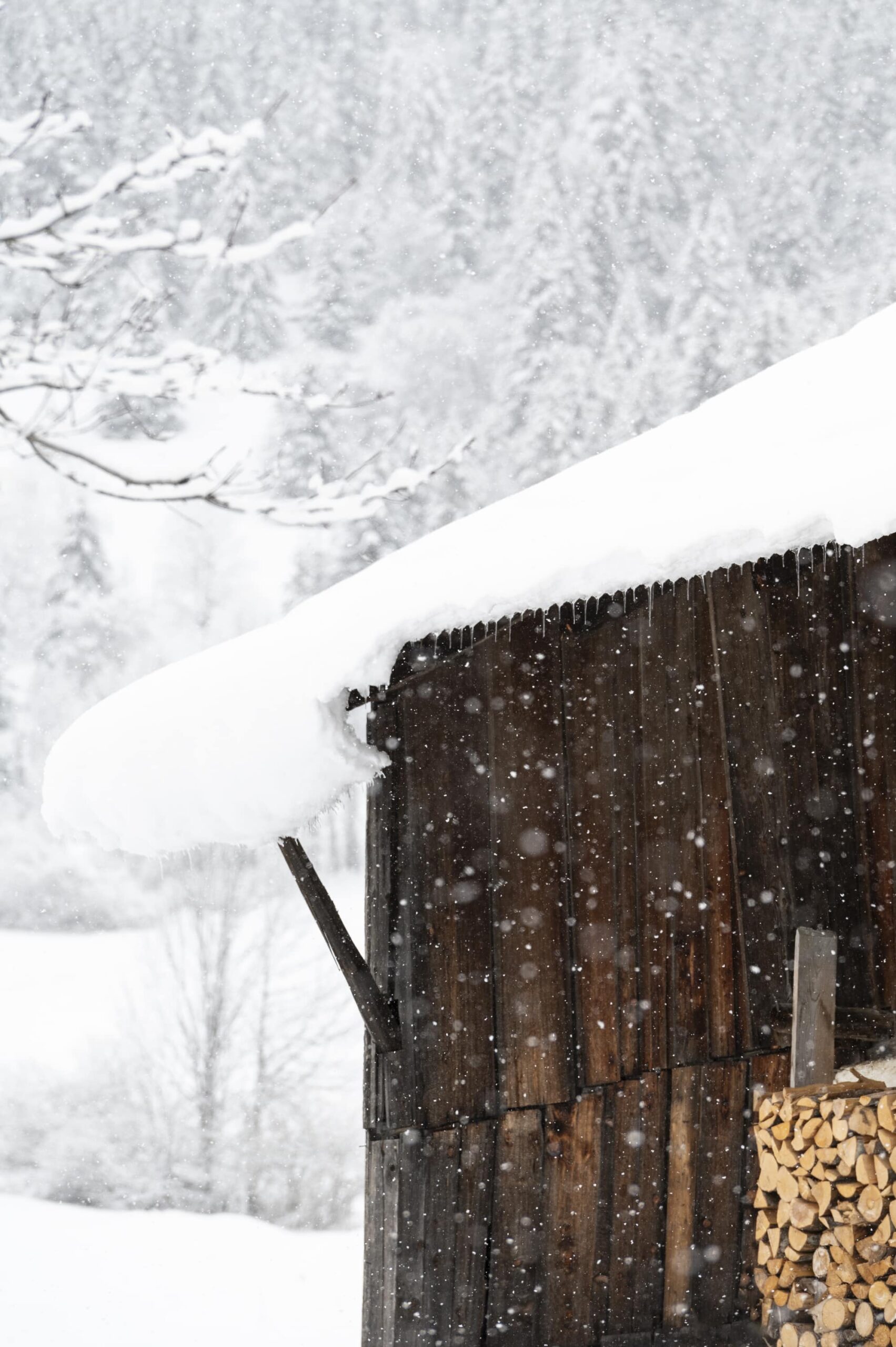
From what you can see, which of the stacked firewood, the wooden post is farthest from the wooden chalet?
the stacked firewood

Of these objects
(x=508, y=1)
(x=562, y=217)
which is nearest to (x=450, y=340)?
(x=562, y=217)

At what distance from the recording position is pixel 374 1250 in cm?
514

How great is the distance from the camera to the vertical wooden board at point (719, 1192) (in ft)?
15.9

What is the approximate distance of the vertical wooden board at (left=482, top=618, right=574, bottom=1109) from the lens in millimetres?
4965

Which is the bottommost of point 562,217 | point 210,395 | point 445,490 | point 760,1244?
point 760,1244

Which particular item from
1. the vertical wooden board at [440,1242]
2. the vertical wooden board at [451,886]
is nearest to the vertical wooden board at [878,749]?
the vertical wooden board at [451,886]

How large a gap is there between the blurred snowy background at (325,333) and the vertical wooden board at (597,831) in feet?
57.1

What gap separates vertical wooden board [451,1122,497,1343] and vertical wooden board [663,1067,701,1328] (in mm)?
696

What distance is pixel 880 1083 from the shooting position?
4082 mm

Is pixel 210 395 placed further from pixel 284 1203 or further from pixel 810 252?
pixel 810 252

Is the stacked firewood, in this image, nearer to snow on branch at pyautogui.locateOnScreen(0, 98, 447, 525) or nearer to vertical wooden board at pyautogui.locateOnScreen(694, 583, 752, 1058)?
vertical wooden board at pyautogui.locateOnScreen(694, 583, 752, 1058)

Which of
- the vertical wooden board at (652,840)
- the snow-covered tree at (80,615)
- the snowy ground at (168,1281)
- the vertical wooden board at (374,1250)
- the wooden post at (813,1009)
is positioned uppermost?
the snow-covered tree at (80,615)

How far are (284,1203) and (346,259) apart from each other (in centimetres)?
3151

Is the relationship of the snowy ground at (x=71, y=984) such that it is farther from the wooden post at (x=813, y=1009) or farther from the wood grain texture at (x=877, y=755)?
the wooden post at (x=813, y=1009)
